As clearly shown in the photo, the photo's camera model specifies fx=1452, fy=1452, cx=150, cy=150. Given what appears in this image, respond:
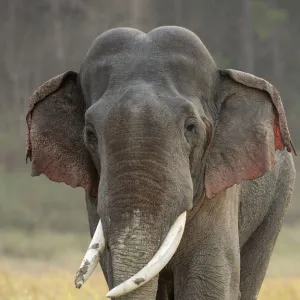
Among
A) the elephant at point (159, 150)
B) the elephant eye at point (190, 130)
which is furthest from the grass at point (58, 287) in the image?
the elephant eye at point (190, 130)

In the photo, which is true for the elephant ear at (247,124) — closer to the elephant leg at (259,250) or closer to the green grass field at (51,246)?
the elephant leg at (259,250)

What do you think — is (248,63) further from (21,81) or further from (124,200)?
(124,200)

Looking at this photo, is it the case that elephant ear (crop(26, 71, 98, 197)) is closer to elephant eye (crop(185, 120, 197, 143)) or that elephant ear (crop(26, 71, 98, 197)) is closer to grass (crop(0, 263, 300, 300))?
elephant eye (crop(185, 120, 197, 143))

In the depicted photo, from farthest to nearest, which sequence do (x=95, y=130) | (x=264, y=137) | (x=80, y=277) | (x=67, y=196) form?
(x=67, y=196)
(x=264, y=137)
(x=95, y=130)
(x=80, y=277)

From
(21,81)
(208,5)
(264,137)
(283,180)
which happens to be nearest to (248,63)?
(208,5)

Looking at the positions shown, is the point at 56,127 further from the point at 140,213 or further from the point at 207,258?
the point at 140,213

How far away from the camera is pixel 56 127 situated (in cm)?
815

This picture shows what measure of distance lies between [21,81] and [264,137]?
65.7ft

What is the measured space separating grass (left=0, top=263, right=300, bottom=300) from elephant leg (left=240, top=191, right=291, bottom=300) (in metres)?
1.83

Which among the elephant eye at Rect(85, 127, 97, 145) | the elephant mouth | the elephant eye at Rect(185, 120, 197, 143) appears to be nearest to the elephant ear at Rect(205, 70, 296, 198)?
the elephant eye at Rect(185, 120, 197, 143)

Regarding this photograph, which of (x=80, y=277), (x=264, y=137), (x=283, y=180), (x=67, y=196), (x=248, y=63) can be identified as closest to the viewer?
(x=80, y=277)

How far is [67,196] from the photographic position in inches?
974

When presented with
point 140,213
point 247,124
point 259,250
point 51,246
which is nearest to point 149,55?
point 247,124

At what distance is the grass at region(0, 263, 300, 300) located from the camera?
453 inches
